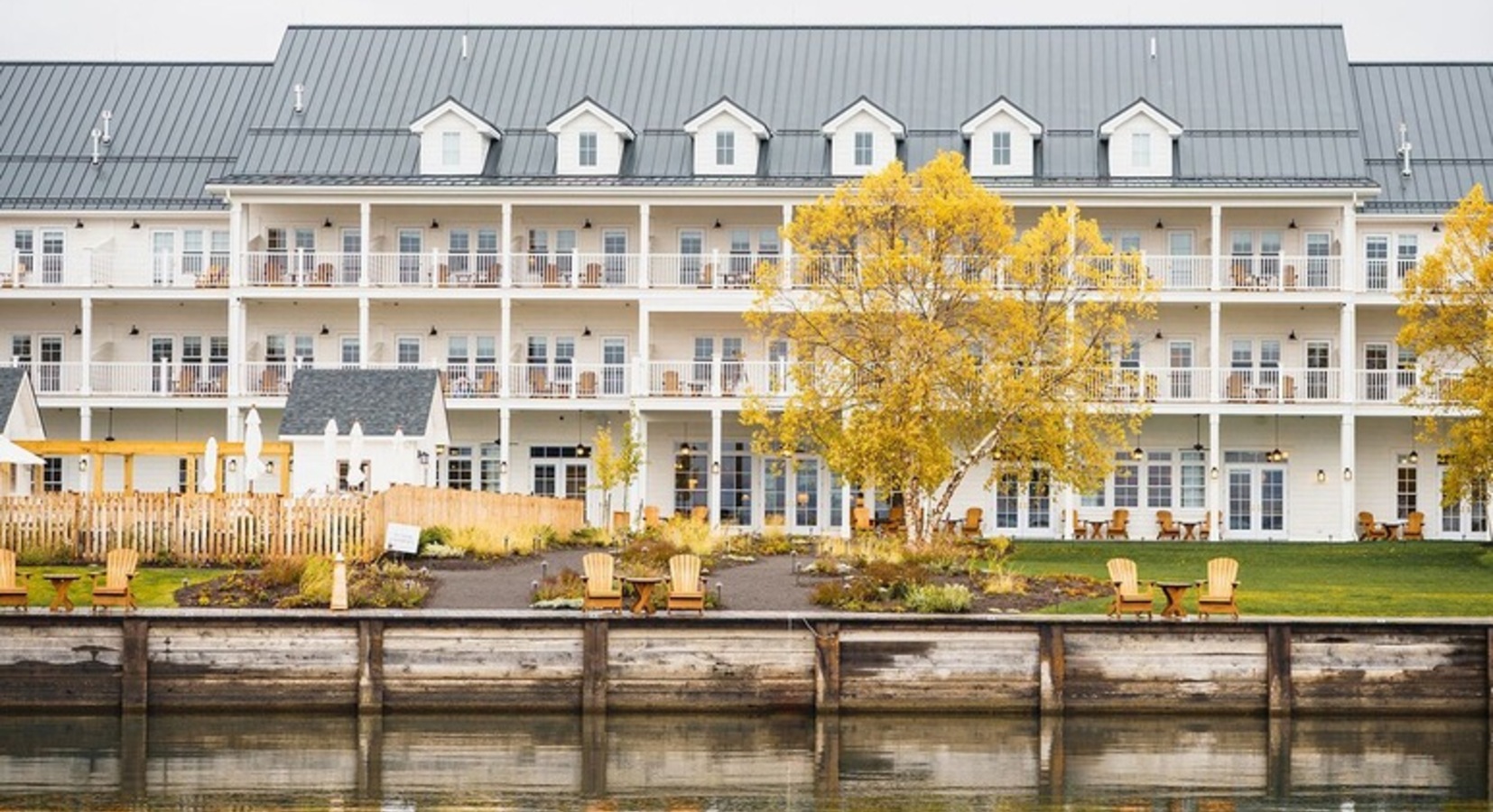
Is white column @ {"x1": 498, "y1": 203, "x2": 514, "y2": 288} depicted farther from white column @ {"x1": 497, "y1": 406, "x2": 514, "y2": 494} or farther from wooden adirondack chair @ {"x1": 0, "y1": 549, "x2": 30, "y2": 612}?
wooden adirondack chair @ {"x1": 0, "y1": 549, "x2": 30, "y2": 612}

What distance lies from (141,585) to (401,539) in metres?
4.41

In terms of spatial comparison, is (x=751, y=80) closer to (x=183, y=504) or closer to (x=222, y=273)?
(x=222, y=273)

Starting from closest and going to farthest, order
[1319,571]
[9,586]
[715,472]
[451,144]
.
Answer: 1. [9,586]
2. [1319,571]
3. [715,472]
4. [451,144]

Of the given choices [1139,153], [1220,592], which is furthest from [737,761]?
[1139,153]

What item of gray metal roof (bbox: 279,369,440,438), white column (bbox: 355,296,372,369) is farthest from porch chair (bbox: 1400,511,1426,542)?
white column (bbox: 355,296,372,369)

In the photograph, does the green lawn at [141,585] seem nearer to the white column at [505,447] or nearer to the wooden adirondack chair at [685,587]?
the wooden adirondack chair at [685,587]

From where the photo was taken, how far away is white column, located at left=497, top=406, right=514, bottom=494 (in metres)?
57.3

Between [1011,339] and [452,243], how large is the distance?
20288 millimetres

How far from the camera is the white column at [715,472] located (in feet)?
182

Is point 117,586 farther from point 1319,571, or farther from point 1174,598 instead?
point 1319,571

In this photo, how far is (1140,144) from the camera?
58.2 m

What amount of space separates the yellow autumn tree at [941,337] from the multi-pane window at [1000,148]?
1217cm

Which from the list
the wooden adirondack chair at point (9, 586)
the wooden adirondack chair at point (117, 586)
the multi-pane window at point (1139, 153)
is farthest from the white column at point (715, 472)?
the wooden adirondack chair at point (9, 586)

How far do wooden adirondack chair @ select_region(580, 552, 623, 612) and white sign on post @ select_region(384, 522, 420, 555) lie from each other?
6.64 meters
